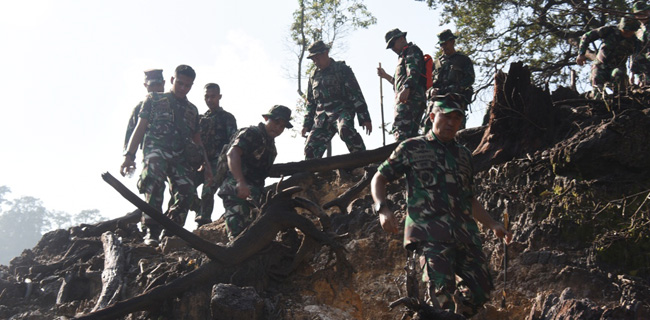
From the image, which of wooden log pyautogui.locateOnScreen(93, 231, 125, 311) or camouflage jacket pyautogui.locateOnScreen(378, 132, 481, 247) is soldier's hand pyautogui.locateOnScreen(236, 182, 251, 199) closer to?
wooden log pyautogui.locateOnScreen(93, 231, 125, 311)

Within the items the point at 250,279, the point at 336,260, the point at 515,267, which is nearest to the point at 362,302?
the point at 336,260

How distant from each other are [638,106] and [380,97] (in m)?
6.00

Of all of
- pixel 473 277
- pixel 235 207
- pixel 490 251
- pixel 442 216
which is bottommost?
pixel 473 277

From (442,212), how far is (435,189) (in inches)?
7.4

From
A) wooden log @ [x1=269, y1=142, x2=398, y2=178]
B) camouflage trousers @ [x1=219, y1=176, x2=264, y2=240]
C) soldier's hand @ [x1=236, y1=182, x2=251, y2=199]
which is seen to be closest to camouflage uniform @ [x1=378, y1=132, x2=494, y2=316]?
soldier's hand @ [x1=236, y1=182, x2=251, y2=199]

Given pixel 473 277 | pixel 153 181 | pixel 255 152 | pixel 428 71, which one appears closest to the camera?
pixel 473 277

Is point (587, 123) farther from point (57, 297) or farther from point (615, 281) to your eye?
point (57, 297)

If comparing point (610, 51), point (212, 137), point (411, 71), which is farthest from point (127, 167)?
point (610, 51)

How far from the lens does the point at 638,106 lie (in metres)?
7.24

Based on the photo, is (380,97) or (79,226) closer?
(79,226)

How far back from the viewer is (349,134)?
31.8 ft

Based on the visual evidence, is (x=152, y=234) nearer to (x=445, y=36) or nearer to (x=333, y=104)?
(x=333, y=104)

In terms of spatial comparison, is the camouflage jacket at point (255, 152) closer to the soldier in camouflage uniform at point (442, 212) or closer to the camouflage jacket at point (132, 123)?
the soldier in camouflage uniform at point (442, 212)

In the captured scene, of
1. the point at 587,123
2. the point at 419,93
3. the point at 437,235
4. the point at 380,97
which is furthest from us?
the point at 380,97
